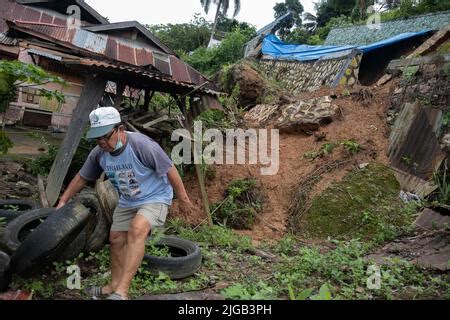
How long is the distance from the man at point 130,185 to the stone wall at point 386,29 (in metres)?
17.1

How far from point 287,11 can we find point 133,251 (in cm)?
3824

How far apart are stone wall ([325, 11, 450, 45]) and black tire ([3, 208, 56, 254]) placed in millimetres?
17562

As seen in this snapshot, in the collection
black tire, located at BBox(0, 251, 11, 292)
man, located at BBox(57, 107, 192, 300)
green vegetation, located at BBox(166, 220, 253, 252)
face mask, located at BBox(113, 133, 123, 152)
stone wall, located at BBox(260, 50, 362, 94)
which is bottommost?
green vegetation, located at BBox(166, 220, 253, 252)

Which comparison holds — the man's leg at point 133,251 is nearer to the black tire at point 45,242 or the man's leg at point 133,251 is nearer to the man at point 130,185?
the man at point 130,185

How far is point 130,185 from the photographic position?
375 cm

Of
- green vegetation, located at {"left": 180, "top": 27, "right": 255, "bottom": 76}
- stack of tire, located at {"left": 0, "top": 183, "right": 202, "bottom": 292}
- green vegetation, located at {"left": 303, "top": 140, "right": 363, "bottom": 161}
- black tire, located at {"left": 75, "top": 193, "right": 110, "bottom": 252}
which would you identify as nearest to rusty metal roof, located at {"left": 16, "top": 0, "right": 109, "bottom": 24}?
green vegetation, located at {"left": 180, "top": 27, "right": 255, "bottom": 76}

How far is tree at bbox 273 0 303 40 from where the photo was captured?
3434cm

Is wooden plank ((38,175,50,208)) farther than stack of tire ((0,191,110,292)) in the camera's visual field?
Yes

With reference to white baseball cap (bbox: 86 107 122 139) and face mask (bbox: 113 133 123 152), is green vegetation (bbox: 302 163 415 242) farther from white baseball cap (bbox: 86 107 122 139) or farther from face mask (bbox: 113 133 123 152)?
white baseball cap (bbox: 86 107 122 139)


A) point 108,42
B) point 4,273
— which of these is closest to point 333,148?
point 4,273

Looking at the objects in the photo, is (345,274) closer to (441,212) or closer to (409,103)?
(441,212)

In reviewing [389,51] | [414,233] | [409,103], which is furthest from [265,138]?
[389,51]

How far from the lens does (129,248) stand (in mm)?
3547

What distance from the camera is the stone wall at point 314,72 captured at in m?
14.0
